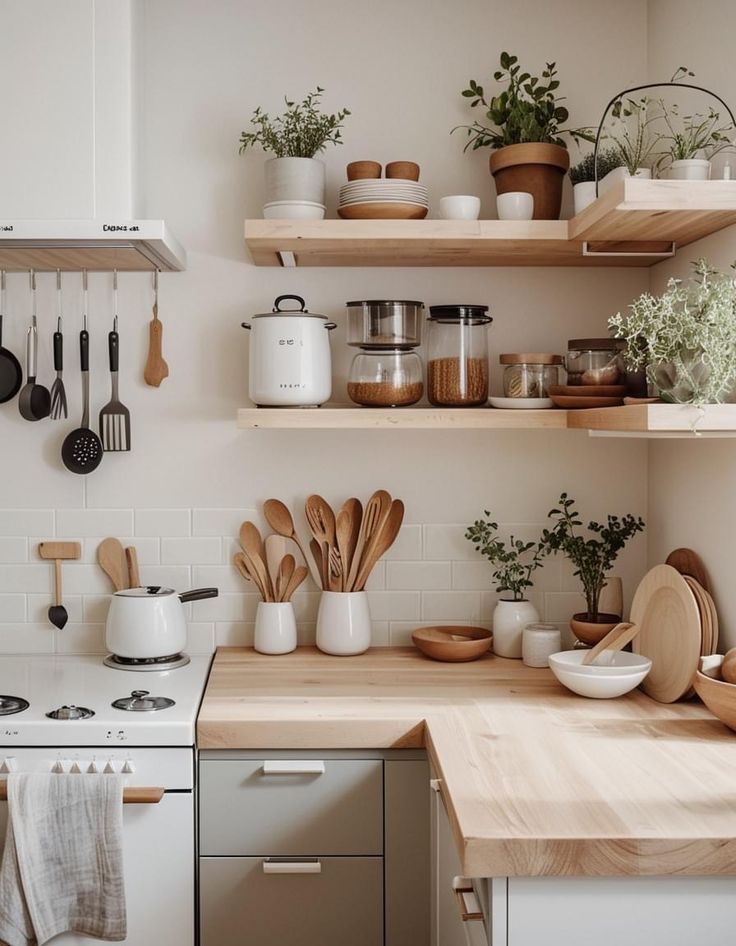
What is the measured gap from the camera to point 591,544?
259cm

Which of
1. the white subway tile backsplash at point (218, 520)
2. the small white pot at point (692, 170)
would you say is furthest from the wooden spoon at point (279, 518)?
the small white pot at point (692, 170)

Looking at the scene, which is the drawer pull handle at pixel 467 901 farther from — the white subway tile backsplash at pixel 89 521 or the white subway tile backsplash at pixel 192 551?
the white subway tile backsplash at pixel 89 521

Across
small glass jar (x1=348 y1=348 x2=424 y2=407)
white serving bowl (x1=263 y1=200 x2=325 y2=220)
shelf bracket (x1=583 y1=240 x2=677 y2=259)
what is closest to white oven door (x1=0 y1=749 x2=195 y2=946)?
small glass jar (x1=348 y1=348 x2=424 y2=407)

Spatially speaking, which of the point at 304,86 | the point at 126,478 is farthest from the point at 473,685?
the point at 304,86

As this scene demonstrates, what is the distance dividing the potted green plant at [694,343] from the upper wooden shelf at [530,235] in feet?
0.57

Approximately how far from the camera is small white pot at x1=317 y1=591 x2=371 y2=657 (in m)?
2.58

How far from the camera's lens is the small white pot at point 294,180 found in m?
2.42

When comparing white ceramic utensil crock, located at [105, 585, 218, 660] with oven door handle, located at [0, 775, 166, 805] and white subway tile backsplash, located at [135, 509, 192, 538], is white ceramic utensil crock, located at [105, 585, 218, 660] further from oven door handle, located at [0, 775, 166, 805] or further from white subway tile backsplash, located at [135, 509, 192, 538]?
oven door handle, located at [0, 775, 166, 805]

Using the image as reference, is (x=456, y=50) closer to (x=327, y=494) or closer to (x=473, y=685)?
(x=327, y=494)

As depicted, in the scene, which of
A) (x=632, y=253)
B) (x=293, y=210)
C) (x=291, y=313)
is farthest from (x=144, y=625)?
(x=632, y=253)

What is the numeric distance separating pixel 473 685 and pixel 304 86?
1.61 metres

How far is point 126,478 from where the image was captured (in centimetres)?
269

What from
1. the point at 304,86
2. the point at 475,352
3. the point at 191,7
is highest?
the point at 191,7

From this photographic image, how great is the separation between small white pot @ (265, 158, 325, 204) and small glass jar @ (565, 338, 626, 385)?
2.42 feet
